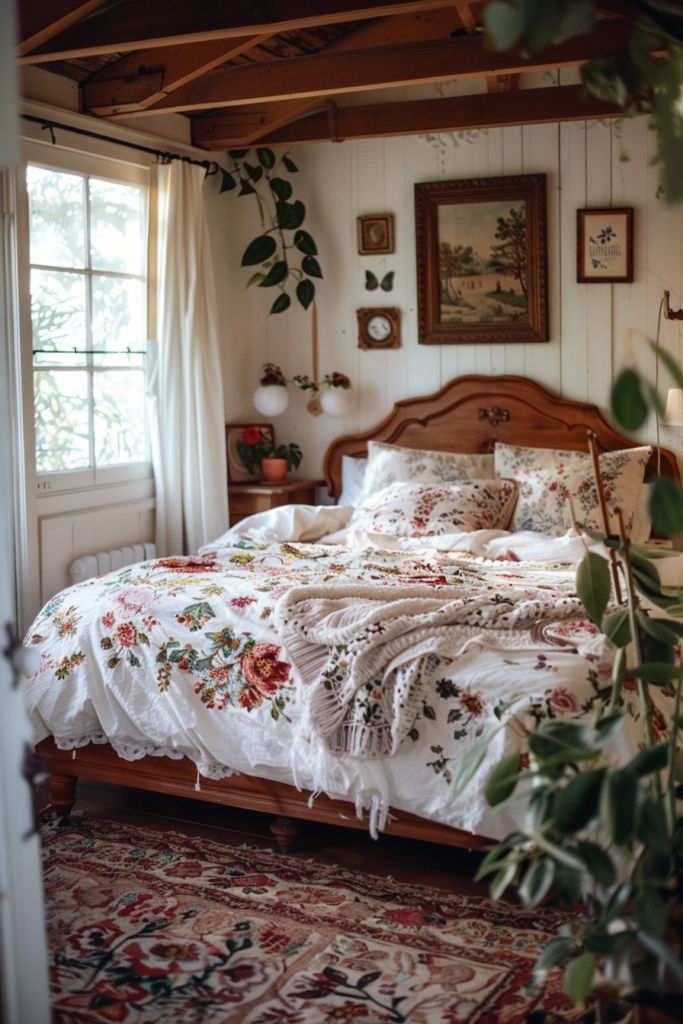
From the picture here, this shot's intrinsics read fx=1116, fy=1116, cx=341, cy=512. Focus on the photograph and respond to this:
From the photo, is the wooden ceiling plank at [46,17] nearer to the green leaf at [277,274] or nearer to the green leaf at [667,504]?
the green leaf at [277,274]

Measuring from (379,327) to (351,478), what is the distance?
0.74 m

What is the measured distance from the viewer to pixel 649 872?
160 cm

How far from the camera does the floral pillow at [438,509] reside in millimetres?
4422

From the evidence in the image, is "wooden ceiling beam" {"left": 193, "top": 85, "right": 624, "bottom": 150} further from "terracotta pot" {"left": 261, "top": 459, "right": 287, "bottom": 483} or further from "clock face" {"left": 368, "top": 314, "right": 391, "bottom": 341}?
"terracotta pot" {"left": 261, "top": 459, "right": 287, "bottom": 483}

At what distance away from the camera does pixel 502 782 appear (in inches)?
66.8

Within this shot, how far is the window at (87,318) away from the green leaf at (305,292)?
78cm

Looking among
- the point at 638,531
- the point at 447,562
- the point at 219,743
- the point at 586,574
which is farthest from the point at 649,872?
the point at 638,531

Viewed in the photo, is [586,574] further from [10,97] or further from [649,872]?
[10,97]

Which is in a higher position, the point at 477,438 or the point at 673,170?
the point at 673,170

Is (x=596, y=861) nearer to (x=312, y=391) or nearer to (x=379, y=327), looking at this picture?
(x=379, y=327)

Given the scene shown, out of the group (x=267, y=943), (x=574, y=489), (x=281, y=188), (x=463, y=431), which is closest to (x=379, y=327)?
(x=463, y=431)

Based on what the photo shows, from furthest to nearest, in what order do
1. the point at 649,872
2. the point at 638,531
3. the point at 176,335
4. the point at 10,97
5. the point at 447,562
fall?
the point at 176,335 → the point at 638,531 → the point at 447,562 → the point at 649,872 → the point at 10,97

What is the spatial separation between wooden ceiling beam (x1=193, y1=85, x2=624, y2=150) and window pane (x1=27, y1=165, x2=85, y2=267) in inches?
36.2

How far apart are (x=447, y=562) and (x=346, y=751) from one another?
3.65 feet
